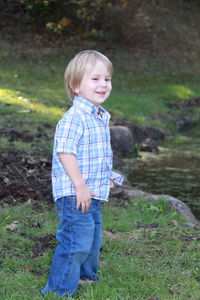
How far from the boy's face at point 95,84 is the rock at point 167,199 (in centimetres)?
322

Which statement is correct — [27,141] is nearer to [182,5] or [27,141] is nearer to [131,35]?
[131,35]

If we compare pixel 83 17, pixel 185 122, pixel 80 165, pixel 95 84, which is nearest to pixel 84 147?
pixel 80 165

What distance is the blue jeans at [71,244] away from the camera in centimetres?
414

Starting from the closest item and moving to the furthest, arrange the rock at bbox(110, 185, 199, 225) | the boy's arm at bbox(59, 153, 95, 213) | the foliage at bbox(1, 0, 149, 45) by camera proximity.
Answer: the boy's arm at bbox(59, 153, 95, 213)
the rock at bbox(110, 185, 199, 225)
the foliage at bbox(1, 0, 149, 45)

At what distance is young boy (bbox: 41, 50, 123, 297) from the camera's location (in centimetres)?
410

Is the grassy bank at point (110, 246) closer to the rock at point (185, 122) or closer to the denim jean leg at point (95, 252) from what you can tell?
the denim jean leg at point (95, 252)

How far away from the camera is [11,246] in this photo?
535cm

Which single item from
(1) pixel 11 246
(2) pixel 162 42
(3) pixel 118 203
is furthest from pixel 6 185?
(2) pixel 162 42

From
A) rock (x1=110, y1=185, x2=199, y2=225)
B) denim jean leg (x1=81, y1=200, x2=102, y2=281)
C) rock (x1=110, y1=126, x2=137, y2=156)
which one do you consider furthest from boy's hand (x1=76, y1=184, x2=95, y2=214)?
rock (x1=110, y1=126, x2=137, y2=156)

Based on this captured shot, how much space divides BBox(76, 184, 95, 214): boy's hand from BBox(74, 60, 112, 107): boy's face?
0.66 m

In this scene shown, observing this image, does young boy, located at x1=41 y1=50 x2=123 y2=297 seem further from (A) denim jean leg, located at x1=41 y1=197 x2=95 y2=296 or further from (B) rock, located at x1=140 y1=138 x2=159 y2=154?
(B) rock, located at x1=140 y1=138 x2=159 y2=154

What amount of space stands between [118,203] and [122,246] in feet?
6.57

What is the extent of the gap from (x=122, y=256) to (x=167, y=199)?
2.40 m

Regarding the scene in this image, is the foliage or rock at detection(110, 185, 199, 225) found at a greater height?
the foliage
